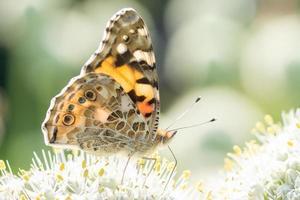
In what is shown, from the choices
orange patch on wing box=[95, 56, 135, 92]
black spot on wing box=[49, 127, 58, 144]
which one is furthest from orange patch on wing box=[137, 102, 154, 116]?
black spot on wing box=[49, 127, 58, 144]

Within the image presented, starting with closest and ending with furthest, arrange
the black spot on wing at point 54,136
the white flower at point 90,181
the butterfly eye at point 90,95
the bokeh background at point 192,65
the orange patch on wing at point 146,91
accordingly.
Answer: the white flower at point 90,181 < the black spot on wing at point 54,136 < the butterfly eye at point 90,95 < the orange patch on wing at point 146,91 < the bokeh background at point 192,65

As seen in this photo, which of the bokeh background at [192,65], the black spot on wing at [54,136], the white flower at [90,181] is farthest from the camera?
the bokeh background at [192,65]

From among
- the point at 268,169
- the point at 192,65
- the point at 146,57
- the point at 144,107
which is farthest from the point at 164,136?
the point at 192,65

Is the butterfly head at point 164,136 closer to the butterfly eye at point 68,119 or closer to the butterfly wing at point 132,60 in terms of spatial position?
the butterfly wing at point 132,60

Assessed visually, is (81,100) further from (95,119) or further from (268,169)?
(268,169)

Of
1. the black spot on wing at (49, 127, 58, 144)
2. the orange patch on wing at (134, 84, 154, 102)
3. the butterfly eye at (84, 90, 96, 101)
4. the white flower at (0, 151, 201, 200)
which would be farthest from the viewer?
the orange patch on wing at (134, 84, 154, 102)

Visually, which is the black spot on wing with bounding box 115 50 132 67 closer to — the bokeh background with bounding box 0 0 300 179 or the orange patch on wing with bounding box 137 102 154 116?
the orange patch on wing with bounding box 137 102 154 116

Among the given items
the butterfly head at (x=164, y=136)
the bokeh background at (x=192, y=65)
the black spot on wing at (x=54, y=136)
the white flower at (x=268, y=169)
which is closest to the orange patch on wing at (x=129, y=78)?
the butterfly head at (x=164, y=136)
